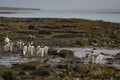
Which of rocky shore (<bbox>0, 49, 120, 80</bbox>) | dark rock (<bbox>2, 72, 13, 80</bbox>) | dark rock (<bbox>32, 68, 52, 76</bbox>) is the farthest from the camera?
dark rock (<bbox>32, 68, 52, 76</bbox>)

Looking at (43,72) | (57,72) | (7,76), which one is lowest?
(57,72)

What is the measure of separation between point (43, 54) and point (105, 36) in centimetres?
1703

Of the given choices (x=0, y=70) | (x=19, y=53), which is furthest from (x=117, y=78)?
(x=19, y=53)

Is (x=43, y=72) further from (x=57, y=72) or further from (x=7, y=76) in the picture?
(x=7, y=76)

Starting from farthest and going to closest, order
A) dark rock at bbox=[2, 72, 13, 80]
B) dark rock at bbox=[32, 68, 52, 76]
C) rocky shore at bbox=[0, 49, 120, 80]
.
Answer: dark rock at bbox=[32, 68, 52, 76] → rocky shore at bbox=[0, 49, 120, 80] → dark rock at bbox=[2, 72, 13, 80]

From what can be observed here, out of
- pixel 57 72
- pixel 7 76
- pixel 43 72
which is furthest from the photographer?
pixel 57 72

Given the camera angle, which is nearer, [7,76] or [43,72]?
[7,76]

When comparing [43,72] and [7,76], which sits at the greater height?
[7,76]

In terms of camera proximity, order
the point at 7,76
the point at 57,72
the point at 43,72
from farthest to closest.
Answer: the point at 57,72, the point at 43,72, the point at 7,76

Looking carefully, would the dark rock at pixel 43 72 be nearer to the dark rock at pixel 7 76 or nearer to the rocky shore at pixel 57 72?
the rocky shore at pixel 57 72

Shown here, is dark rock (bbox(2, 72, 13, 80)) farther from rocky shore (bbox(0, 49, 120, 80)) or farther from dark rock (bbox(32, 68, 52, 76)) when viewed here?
dark rock (bbox(32, 68, 52, 76))

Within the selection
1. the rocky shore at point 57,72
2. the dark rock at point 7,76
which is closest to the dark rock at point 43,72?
the rocky shore at point 57,72

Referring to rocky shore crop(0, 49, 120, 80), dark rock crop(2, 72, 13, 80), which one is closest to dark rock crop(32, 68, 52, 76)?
rocky shore crop(0, 49, 120, 80)

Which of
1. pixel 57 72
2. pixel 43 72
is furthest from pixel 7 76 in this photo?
pixel 57 72
